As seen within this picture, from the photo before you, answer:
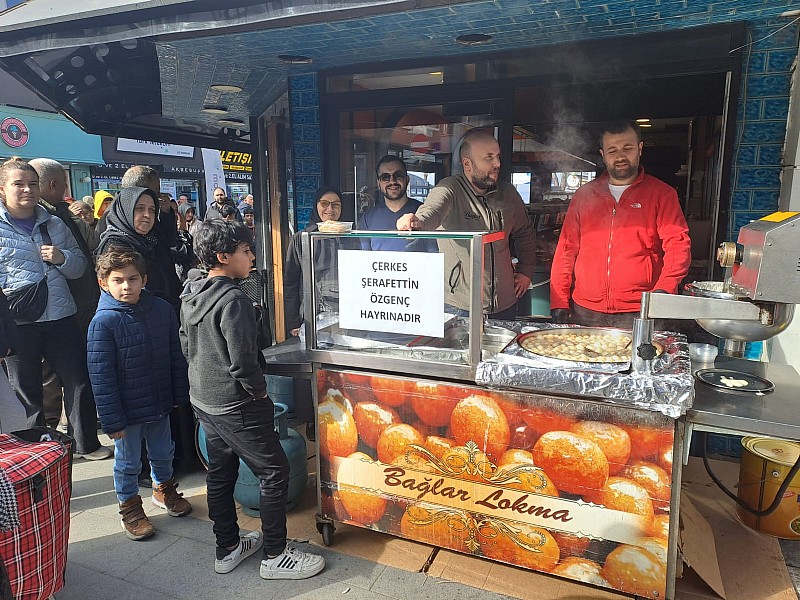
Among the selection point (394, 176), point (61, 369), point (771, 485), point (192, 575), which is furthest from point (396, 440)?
point (61, 369)

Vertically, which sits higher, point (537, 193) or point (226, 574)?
point (537, 193)

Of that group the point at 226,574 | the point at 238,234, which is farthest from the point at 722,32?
the point at 226,574

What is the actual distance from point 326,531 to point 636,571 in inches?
55.4

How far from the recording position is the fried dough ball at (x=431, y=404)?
239 centimetres

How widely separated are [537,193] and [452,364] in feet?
7.89

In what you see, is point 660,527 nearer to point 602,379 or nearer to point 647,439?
point 647,439

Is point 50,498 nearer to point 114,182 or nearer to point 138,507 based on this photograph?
point 138,507

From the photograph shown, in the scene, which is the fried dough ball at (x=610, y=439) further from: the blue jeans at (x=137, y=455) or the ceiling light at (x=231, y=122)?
the ceiling light at (x=231, y=122)

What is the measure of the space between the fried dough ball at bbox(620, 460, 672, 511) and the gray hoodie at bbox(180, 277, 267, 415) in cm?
153

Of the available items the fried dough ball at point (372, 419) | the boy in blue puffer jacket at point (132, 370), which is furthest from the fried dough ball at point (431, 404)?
the boy in blue puffer jacket at point (132, 370)

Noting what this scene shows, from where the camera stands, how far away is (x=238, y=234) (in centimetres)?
245

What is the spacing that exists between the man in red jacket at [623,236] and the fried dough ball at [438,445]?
1448mm

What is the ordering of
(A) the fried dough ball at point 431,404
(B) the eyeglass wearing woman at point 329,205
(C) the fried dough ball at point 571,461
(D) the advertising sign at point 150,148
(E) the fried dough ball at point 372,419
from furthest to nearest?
(D) the advertising sign at point 150,148, (B) the eyeglass wearing woman at point 329,205, (E) the fried dough ball at point 372,419, (A) the fried dough ball at point 431,404, (C) the fried dough ball at point 571,461

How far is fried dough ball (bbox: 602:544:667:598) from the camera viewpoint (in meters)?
2.13
